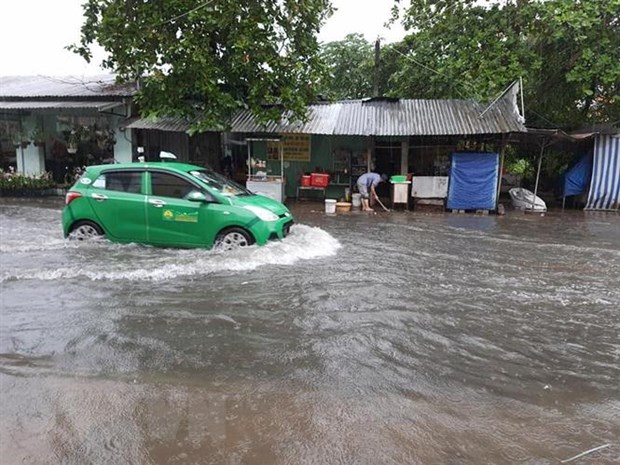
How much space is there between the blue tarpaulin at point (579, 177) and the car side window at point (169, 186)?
13547 millimetres

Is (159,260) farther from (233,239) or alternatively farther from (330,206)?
(330,206)

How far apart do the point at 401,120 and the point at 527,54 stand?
4.95 meters

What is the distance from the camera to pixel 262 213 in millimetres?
8094

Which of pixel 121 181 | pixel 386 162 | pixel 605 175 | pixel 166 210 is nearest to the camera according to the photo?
pixel 166 210

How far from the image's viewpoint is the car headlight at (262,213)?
8.02m

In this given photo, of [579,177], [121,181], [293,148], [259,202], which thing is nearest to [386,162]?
[293,148]

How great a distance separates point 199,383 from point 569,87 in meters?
17.8

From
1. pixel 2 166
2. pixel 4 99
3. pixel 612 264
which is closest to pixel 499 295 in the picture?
pixel 612 264

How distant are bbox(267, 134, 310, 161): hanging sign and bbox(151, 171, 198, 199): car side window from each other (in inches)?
352

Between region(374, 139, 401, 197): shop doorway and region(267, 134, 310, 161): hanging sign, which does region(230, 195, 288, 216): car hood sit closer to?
region(267, 134, 310, 161): hanging sign

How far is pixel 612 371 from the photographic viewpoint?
167 inches

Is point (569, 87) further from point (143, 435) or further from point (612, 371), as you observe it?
point (143, 435)

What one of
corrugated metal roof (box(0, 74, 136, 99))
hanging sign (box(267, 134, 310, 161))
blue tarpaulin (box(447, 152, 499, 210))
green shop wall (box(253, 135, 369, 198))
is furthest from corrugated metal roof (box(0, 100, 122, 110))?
blue tarpaulin (box(447, 152, 499, 210))

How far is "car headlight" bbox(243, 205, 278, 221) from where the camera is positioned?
802cm
